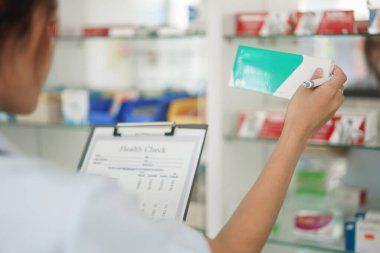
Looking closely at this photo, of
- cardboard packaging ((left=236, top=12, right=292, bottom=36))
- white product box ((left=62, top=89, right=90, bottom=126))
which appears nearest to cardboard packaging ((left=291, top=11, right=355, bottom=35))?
cardboard packaging ((left=236, top=12, right=292, bottom=36))

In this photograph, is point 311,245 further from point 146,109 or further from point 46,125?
point 46,125

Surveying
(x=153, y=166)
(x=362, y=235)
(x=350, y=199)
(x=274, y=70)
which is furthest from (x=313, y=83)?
(x=350, y=199)

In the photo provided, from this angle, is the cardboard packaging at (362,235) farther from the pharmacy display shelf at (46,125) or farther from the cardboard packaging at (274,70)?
the pharmacy display shelf at (46,125)

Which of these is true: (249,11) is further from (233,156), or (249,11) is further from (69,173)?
(69,173)

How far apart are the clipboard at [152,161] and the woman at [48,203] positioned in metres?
0.32

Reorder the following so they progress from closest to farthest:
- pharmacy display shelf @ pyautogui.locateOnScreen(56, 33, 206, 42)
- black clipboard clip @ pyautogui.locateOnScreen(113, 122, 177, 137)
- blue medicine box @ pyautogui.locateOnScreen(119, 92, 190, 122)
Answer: black clipboard clip @ pyautogui.locateOnScreen(113, 122, 177, 137) < pharmacy display shelf @ pyautogui.locateOnScreen(56, 33, 206, 42) < blue medicine box @ pyautogui.locateOnScreen(119, 92, 190, 122)

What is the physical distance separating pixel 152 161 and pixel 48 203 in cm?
58

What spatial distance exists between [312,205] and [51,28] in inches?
53.9

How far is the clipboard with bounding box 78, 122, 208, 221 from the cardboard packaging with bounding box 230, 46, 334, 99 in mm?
200

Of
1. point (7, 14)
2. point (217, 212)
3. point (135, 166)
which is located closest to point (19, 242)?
point (7, 14)

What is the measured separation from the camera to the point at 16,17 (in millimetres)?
960

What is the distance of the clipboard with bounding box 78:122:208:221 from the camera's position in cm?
142

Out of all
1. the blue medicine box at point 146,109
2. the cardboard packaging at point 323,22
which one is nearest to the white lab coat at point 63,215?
the cardboard packaging at point 323,22

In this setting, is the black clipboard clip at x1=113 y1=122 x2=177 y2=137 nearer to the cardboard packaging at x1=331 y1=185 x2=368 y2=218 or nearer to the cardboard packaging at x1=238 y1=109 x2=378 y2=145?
the cardboard packaging at x1=238 y1=109 x2=378 y2=145
